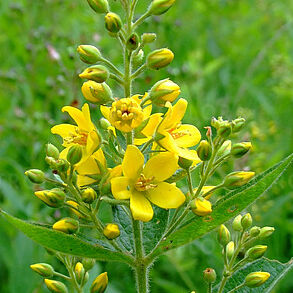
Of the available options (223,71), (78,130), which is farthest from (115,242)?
(223,71)

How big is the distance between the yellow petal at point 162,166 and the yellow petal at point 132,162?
0.21 ft

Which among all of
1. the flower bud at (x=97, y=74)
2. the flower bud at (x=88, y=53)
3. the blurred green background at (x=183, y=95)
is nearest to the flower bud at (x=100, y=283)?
the flower bud at (x=97, y=74)

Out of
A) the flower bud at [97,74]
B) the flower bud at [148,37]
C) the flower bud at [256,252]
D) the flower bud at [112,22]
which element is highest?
the flower bud at [112,22]

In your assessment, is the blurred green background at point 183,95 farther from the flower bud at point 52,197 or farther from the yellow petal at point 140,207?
the flower bud at point 52,197

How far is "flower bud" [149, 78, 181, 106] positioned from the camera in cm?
226

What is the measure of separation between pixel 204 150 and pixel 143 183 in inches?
13.2

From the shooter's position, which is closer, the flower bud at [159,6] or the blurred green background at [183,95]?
the flower bud at [159,6]

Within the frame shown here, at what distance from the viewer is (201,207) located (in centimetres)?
208

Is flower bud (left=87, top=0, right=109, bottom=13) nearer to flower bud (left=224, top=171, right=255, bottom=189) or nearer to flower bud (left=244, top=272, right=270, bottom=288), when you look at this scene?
flower bud (left=224, top=171, right=255, bottom=189)

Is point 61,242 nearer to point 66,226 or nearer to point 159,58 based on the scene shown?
point 66,226

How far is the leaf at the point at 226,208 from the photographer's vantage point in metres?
2.03

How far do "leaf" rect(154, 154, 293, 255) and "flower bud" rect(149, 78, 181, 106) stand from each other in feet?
1.78

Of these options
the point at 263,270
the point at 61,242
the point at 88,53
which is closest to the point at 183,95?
the point at 88,53

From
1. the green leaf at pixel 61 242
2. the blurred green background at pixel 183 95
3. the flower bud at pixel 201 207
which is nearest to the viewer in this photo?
the green leaf at pixel 61 242
